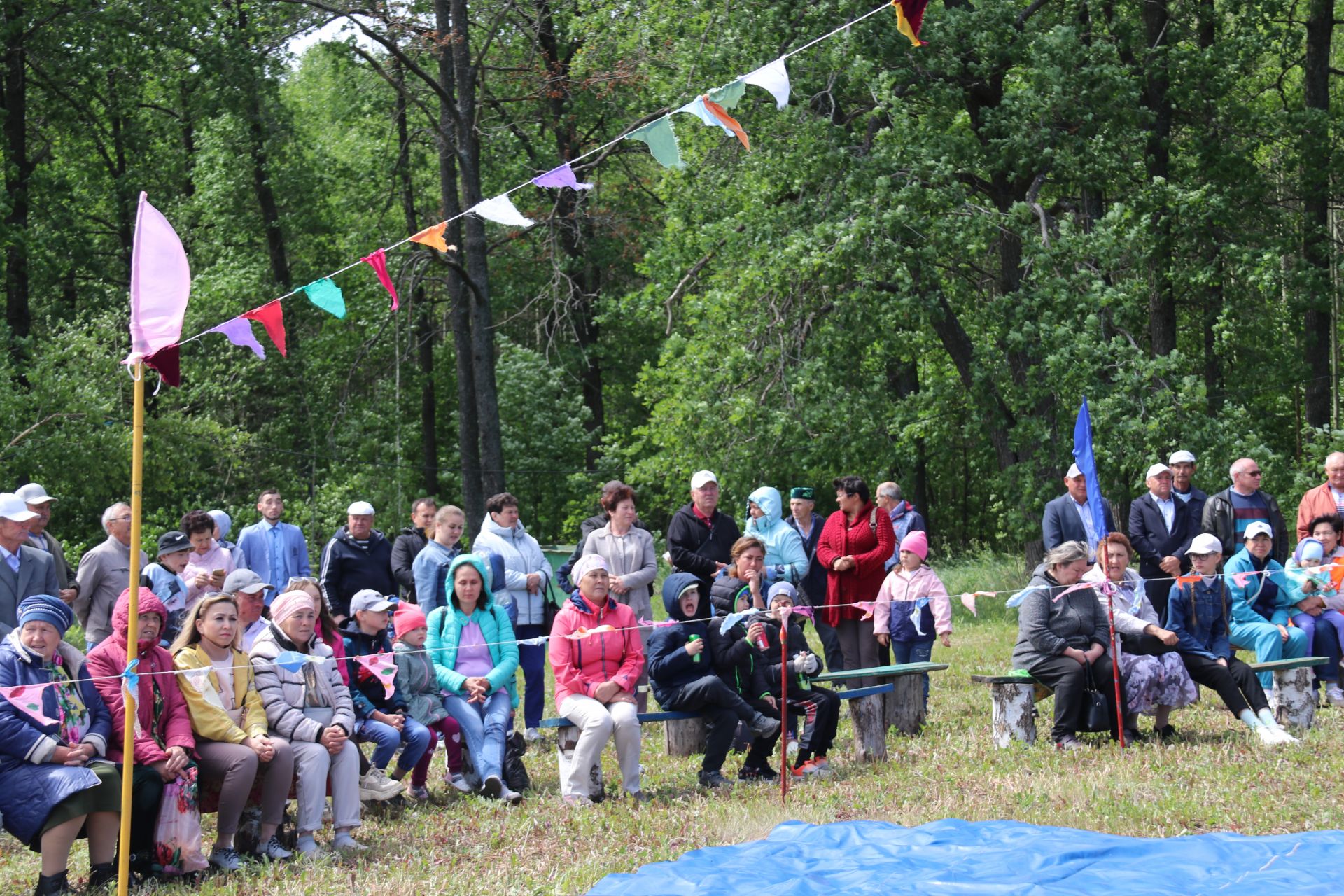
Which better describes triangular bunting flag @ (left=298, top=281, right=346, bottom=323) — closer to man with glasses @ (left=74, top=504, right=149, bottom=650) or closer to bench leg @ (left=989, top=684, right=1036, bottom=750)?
man with glasses @ (left=74, top=504, right=149, bottom=650)

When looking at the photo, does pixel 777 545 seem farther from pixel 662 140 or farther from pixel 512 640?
pixel 662 140

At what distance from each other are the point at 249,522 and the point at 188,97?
773cm

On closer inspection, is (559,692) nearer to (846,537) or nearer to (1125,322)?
(846,537)

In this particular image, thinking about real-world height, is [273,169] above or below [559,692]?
above

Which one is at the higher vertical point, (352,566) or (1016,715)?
(352,566)

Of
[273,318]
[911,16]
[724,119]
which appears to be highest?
[911,16]

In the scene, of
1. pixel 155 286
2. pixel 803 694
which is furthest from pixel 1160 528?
pixel 155 286

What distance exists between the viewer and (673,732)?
874 centimetres

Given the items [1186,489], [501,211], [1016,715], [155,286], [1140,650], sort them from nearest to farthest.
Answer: [155,286] < [501,211] < [1016,715] < [1140,650] < [1186,489]

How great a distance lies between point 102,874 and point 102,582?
3017mm

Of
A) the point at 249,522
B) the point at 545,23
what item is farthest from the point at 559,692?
the point at 545,23

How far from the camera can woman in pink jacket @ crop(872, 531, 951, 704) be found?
948cm

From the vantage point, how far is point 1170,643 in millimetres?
8617

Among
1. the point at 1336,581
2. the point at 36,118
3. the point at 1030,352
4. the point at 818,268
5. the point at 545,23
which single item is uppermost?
the point at 545,23
